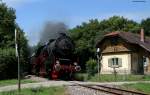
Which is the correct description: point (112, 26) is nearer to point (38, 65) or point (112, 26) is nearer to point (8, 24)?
point (8, 24)

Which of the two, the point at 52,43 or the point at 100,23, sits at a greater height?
the point at 100,23

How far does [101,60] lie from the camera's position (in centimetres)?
5769

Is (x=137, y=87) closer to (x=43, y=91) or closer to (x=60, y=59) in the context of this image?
(x=43, y=91)

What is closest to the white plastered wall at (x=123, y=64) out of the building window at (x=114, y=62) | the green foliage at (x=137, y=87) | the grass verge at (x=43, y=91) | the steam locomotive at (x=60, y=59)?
the building window at (x=114, y=62)

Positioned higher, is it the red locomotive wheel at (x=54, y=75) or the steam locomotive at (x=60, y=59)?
the steam locomotive at (x=60, y=59)

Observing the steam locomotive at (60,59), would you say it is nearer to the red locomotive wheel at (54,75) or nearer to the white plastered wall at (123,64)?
the red locomotive wheel at (54,75)

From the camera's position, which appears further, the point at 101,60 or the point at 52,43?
the point at 101,60

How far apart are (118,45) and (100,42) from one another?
10.7 ft

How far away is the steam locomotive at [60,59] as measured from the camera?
3269 centimetres

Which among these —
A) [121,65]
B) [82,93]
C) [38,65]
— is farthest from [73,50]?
[121,65]

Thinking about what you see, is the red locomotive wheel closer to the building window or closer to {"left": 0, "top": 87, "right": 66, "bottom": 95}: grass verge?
{"left": 0, "top": 87, "right": 66, "bottom": 95}: grass verge

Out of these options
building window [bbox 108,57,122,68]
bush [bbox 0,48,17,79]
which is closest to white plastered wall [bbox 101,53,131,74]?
building window [bbox 108,57,122,68]

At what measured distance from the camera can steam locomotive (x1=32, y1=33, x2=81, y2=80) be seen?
1287 inches

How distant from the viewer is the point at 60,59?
109 feet
